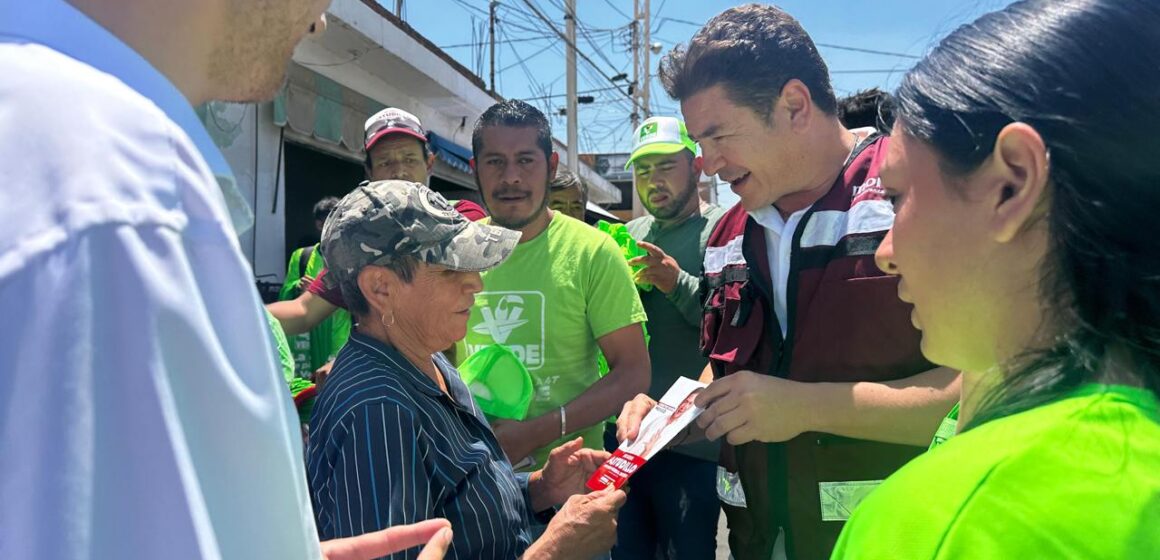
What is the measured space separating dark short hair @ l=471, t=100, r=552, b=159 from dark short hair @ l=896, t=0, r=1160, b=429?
237cm

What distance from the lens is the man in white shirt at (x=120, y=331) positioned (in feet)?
1.54

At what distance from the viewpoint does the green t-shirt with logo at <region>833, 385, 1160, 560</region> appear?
632mm

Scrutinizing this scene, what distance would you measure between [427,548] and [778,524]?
1.06 metres

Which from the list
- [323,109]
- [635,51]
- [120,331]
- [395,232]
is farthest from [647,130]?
[635,51]

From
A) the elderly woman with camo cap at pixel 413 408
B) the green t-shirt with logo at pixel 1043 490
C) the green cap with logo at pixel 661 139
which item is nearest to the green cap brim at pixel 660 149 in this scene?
the green cap with logo at pixel 661 139

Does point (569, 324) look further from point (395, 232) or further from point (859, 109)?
point (859, 109)

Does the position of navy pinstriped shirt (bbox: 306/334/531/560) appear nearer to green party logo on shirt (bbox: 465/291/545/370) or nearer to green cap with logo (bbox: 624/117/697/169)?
green party logo on shirt (bbox: 465/291/545/370)

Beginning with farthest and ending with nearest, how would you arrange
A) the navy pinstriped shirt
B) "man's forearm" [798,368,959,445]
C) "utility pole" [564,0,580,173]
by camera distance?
"utility pole" [564,0,580,173], "man's forearm" [798,368,959,445], the navy pinstriped shirt

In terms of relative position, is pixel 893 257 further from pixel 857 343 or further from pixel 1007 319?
pixel 857 343

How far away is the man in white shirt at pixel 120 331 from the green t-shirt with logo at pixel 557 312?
6.75ft

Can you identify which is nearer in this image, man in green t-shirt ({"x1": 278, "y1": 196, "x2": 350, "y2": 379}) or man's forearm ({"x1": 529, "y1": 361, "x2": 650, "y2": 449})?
man's forearm ({"x1": 529, "y1": 361, "x2": 650, "y2": 449})

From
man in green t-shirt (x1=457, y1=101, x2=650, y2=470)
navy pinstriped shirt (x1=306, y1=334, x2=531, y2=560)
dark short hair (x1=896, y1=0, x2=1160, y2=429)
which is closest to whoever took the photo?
dark short hair (x1=896, y1=0, x2=1160, y2=429)

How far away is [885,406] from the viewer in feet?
5.36

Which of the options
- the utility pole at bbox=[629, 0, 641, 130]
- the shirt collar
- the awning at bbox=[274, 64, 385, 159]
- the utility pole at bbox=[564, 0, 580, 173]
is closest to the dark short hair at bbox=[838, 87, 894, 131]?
the shirt collar
